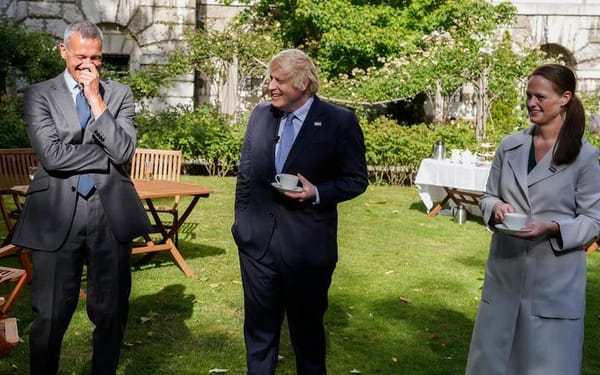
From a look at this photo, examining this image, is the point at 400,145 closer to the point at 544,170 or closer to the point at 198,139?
the point at 198,139

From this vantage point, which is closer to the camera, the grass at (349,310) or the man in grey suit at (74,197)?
the man in grey suit at (74,197)

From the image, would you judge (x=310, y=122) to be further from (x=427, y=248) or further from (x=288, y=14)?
(x=288, y=14)

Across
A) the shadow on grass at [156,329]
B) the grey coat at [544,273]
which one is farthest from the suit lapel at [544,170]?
the shadow on grass at [156,329]

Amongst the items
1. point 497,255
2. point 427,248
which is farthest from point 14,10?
point 497,255

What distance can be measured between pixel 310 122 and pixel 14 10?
1745 centimetres

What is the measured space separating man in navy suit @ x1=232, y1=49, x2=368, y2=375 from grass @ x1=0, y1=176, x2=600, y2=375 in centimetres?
116

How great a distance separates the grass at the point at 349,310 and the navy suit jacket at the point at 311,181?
4.75 feet

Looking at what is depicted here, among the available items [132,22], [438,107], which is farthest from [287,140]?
[132,22]

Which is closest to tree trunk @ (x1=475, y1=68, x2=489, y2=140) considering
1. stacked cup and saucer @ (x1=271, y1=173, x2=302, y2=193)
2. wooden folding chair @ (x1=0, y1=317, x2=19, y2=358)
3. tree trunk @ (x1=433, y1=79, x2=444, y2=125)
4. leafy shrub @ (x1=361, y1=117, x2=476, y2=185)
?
tree trunk @ (x1=433, y1=79, x2=444, y2=125)

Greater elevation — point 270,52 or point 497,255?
point 270,52

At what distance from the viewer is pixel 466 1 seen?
2083 cm

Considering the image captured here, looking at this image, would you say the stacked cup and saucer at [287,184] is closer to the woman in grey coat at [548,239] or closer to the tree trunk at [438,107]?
the woman in grey coat at [548,239]

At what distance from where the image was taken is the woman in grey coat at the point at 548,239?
3965mm

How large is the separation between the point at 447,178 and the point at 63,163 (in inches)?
319
